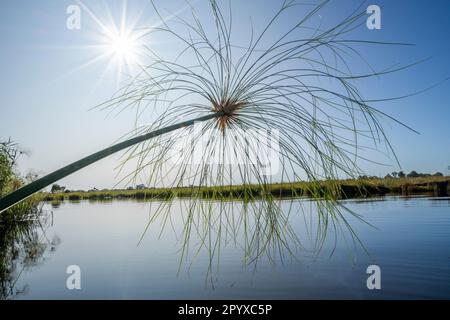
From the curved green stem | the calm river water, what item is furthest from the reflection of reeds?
the curved green stem

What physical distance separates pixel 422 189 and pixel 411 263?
24195 millimetres

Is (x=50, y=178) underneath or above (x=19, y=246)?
above

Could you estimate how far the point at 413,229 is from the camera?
1103 centimetres

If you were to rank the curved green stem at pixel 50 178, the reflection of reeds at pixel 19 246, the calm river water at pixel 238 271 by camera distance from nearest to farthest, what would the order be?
the curved green stem at pixel 50 178 → the calm river water at pixel 238 271 → the reflection of reeds at pixel 19 246

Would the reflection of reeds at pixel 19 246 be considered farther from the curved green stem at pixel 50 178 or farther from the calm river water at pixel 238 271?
the curved green stem at pixel 50 178

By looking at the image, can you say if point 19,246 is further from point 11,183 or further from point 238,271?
point 238,271

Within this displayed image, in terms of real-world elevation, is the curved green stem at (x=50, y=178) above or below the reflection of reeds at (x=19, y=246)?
above

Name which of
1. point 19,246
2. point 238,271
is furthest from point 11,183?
point 238,271

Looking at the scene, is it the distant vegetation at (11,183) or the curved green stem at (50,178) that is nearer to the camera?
the curved green stem at (50,178)

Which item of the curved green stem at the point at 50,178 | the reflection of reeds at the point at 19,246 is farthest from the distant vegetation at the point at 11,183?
the curved green stem at the point at 50,178

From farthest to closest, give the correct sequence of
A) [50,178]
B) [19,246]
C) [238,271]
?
[19,246]
[238,271]
[50,178]

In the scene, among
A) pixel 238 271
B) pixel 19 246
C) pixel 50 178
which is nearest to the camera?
pixel 50 178

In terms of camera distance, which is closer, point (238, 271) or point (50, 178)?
point (50, 178)

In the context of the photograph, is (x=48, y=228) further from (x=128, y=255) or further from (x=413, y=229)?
(x=413, y=229)
